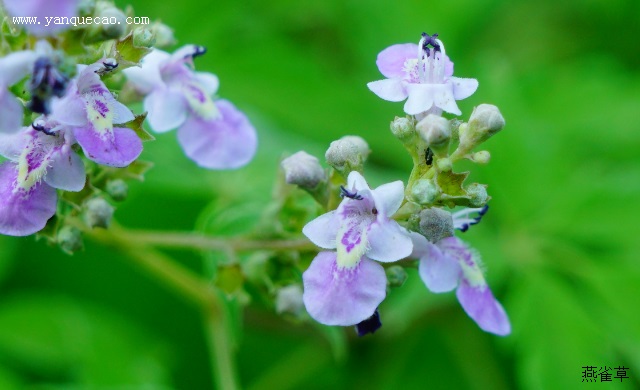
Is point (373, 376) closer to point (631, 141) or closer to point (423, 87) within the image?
point (631, 141)

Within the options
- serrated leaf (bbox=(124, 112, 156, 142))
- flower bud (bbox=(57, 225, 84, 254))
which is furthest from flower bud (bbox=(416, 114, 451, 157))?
flower bud (bbox=(57, 225, 84, 254))

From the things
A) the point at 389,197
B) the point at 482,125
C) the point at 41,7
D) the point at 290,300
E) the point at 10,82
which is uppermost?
the point at 41,7

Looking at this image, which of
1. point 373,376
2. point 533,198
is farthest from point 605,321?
point 373,376

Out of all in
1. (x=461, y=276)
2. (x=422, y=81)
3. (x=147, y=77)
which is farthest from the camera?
(x=147, y=77)

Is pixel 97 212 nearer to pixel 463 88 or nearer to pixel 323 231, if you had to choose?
pixel 323 231

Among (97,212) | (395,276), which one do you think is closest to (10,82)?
(97,212)

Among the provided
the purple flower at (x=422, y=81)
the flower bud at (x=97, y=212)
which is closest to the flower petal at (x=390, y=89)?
the purple flower at (x=422, y=81)

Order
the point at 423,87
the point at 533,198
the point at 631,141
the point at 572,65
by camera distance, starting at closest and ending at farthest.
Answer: the point at 423,87 < the point at 533,198 < the point at 631,141 < the point at 572,65

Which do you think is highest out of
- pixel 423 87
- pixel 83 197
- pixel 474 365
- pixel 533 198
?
pixel 423 87
